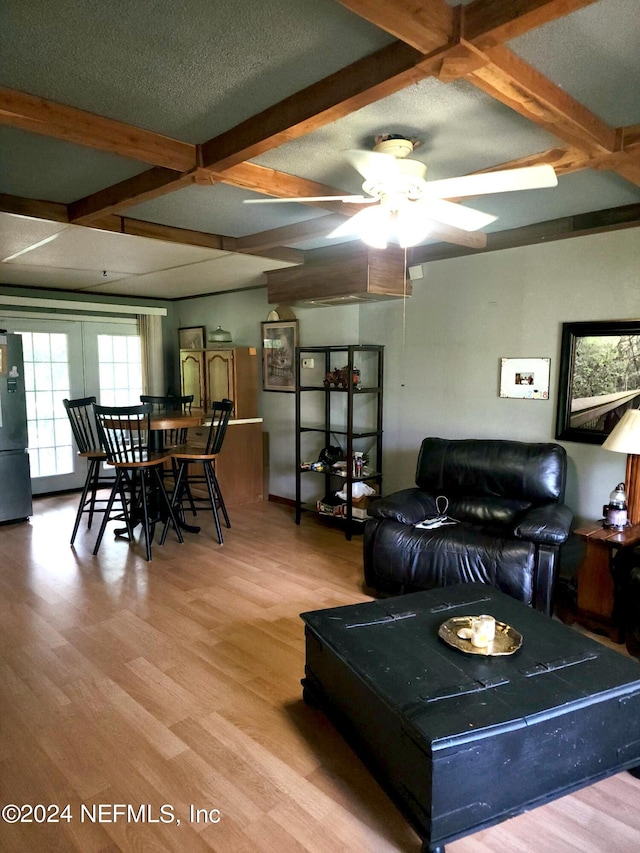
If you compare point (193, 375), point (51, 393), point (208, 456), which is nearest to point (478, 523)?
point (208, 456)

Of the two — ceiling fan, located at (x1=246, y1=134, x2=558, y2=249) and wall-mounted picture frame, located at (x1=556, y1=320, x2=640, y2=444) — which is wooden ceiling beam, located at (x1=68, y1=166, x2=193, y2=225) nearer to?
ceiling fan, located at (x1=246, y1=134, x2=558, y2=249)

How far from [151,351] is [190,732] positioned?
5.22m

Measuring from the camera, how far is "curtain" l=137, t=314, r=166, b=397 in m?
6.71

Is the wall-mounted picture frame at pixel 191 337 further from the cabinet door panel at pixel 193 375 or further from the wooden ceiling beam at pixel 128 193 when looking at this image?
the wooden ceiling beam at pixel 128 193

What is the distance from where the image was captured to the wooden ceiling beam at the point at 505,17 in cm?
136

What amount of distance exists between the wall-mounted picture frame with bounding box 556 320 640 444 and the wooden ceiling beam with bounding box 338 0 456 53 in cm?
A: 247

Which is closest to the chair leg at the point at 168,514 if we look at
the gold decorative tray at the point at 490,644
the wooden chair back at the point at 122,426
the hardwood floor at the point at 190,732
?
the wooden chair back at the point at 122,426

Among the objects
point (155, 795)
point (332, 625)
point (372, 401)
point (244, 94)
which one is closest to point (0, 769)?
point (155, 795)

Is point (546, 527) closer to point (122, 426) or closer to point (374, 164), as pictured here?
point (374, 164)

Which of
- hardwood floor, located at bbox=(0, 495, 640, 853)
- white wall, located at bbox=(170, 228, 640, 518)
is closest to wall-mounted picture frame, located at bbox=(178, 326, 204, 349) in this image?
white wall, located at bbox=(170, 228, 640, 518)

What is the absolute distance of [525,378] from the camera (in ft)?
12.8

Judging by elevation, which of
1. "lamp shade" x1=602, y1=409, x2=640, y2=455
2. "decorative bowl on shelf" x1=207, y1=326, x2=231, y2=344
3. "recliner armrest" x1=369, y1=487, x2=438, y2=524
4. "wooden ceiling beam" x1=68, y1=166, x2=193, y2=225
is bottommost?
"recliner armrest" x1=369, y1=487, x2=438, y2=524

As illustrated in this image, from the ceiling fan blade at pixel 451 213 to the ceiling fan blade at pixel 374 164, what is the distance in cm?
24

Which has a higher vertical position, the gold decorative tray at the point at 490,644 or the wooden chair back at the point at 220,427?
the wooden chair back at the point at 220,427
